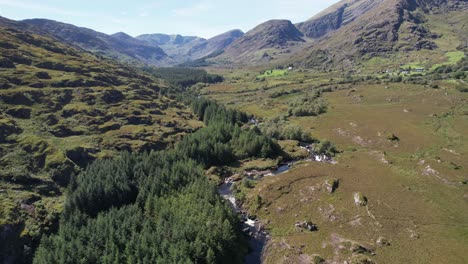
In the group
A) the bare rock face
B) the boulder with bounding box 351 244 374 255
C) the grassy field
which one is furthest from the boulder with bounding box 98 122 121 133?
the boulder with bounding box 351 244 374 255

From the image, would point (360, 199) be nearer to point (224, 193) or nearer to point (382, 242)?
point (382, 242)

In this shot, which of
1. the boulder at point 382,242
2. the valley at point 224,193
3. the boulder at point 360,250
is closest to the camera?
the valley at point 224,193

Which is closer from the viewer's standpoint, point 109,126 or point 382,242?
point 382,242

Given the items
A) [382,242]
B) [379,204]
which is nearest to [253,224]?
[382,242]

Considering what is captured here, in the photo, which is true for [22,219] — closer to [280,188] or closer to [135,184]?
[135,184]

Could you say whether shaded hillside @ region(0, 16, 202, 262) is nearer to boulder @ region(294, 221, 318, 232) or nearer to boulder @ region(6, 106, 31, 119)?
boulder @ region(6, 106, 31, 119)

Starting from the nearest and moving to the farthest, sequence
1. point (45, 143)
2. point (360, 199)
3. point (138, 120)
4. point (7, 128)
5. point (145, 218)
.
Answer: point (145, 218), point (360, 199), point (45, 143), point (7, 128), point (138, 120)

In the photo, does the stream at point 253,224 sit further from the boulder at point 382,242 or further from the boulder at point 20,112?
the boulder at point 20,112

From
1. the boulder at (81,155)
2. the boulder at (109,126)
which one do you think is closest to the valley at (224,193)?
the boulder at (81,155)

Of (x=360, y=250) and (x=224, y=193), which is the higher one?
(x=360, y=250)

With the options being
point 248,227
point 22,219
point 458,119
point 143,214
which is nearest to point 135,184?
A: point 143,214

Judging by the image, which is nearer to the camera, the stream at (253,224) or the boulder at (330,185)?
the stream at (253,224)

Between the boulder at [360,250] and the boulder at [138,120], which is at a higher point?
the boulder at [138,120]
